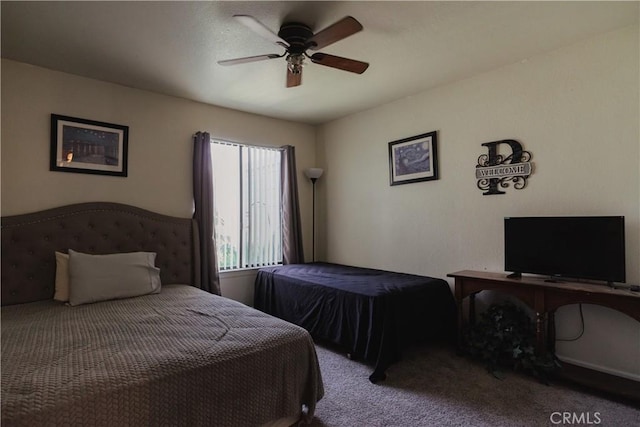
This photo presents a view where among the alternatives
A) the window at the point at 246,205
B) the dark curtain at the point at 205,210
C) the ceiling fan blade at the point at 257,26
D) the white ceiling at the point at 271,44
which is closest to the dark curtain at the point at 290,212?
the window at the point at 246,205

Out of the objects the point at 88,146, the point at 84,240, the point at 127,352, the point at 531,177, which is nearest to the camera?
the point at 127,352

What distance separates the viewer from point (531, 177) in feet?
8.85

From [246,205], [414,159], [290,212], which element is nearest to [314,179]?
[290,212]

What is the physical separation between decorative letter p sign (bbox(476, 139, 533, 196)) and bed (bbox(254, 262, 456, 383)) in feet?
3.31

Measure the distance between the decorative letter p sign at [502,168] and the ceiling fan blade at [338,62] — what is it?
1447 mm

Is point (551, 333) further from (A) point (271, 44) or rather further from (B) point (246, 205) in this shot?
(B) point (246, 205)

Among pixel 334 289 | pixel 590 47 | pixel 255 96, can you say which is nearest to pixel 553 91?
pixel 590 47

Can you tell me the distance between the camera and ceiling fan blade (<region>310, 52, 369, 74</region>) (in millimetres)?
2170

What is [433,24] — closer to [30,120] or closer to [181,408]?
[181,408]

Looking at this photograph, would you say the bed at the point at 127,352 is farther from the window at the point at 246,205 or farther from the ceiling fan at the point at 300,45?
the ceiling fan at the point at 300,45

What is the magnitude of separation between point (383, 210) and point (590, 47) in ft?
7.32

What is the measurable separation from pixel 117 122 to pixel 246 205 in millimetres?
1563

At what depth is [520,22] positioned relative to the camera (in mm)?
2193

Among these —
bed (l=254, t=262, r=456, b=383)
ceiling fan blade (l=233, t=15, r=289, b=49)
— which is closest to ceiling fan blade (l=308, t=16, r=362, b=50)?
ceiling fan blade (l=233, t=15, r=289, b=49)
